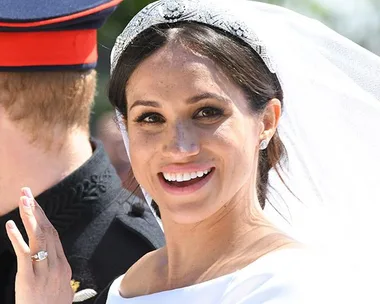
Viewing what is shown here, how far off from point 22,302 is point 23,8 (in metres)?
1.03

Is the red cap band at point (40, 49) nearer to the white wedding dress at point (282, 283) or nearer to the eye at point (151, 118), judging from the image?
the eye at point (151, 118)

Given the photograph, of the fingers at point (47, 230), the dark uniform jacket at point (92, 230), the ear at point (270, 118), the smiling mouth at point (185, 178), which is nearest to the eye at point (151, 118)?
the smiling mouth at point (185, 178)

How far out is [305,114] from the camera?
2711 millimetres

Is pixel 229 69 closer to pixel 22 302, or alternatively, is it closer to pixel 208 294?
pixel 208 294

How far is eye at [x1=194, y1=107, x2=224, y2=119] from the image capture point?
2.45m

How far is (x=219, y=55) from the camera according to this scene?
247 centimetres

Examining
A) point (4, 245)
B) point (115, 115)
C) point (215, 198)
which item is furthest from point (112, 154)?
point (215, 198)

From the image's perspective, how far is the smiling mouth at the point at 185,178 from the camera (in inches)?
96.3

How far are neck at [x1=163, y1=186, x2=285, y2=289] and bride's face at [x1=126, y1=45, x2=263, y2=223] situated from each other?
0.20 ft

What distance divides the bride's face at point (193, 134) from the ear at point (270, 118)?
0.14 feet

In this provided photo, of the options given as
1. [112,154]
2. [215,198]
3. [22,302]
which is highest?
[215,198]

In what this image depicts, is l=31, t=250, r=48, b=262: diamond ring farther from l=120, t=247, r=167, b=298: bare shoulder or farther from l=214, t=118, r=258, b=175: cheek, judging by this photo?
l=214, t=118, r=258, b=175: cheek

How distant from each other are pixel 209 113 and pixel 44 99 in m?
0.97

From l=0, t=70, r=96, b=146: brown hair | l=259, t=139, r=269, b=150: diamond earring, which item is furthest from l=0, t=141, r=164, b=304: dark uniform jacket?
l=259, t=139, r=269, b=150: diamond earring
